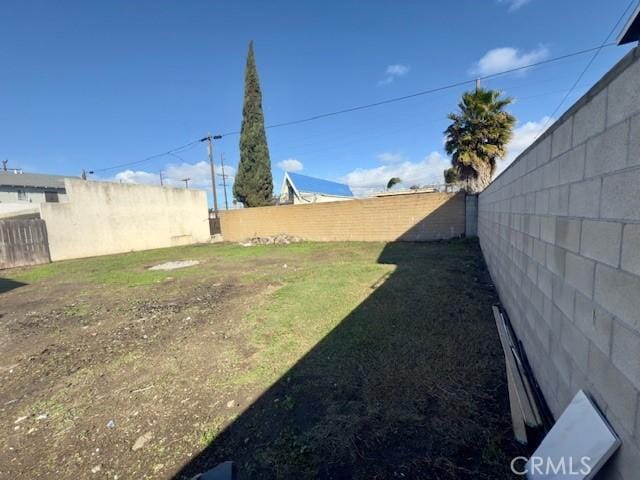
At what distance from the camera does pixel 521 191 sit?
2.83 metres

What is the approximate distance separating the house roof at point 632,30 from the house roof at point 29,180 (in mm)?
38666

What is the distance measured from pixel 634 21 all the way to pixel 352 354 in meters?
2.79

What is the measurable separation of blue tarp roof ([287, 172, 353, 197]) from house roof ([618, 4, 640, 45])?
22003 mm

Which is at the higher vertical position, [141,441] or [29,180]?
[29,180]

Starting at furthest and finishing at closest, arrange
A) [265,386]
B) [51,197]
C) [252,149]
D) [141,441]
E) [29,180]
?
1. [29,180]
2. [252,149]
3. [51,197]
4. [265,386]
5. [141,441]

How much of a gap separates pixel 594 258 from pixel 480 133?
37.6 ft

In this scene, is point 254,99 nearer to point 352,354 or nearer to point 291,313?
point 291,313

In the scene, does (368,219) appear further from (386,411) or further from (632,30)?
(632,30)

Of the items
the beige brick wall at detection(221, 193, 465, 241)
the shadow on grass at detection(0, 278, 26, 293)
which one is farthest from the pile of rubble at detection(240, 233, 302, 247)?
the shadow on grass at detection(0, 278, 26, 293)

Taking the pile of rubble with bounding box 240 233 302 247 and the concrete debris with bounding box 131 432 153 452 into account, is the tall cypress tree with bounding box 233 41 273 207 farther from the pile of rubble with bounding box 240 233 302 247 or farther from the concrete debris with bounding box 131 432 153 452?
the concrete debris with bounding box 131 432 153 452

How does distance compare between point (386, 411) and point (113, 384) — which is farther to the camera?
point (113, 384)

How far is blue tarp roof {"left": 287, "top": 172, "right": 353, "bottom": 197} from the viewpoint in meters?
23.8

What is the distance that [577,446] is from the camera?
1.16 m

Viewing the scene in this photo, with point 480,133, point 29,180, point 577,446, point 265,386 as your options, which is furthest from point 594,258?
point 29,180
